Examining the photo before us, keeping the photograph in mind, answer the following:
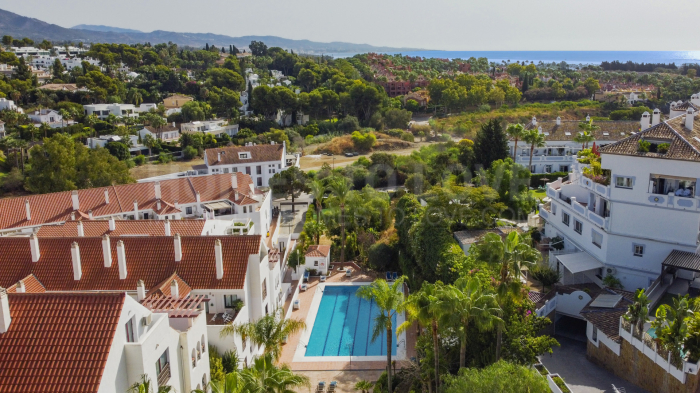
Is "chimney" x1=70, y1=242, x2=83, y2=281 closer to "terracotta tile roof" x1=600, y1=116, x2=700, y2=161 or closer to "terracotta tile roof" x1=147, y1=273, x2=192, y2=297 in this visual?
"terracotta tile roof" x1=147, y1=273, x2=192, y2=297

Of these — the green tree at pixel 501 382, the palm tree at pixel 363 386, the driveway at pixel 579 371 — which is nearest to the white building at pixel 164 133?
the palm tree at pixel 363 386

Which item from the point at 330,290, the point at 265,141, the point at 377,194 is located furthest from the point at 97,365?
the point at 265,141

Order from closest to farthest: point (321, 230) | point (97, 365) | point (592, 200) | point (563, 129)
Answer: point (97, 365) → point (592, 200) → point (321, 230) → point (563, 129)

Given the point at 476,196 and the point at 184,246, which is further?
the point at 476,196

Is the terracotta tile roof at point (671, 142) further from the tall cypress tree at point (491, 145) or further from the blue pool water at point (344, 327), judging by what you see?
the tall cypress tree at point (491, 145)

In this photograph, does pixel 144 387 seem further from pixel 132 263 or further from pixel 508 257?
pixel 508 257

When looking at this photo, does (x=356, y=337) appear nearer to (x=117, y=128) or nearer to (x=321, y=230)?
(x=321, y=230)

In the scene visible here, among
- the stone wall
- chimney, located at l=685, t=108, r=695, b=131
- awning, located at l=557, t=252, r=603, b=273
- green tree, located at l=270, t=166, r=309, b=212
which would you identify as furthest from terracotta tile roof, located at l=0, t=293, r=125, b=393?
green tree, located at l=270, t=166, r=309, b=212
